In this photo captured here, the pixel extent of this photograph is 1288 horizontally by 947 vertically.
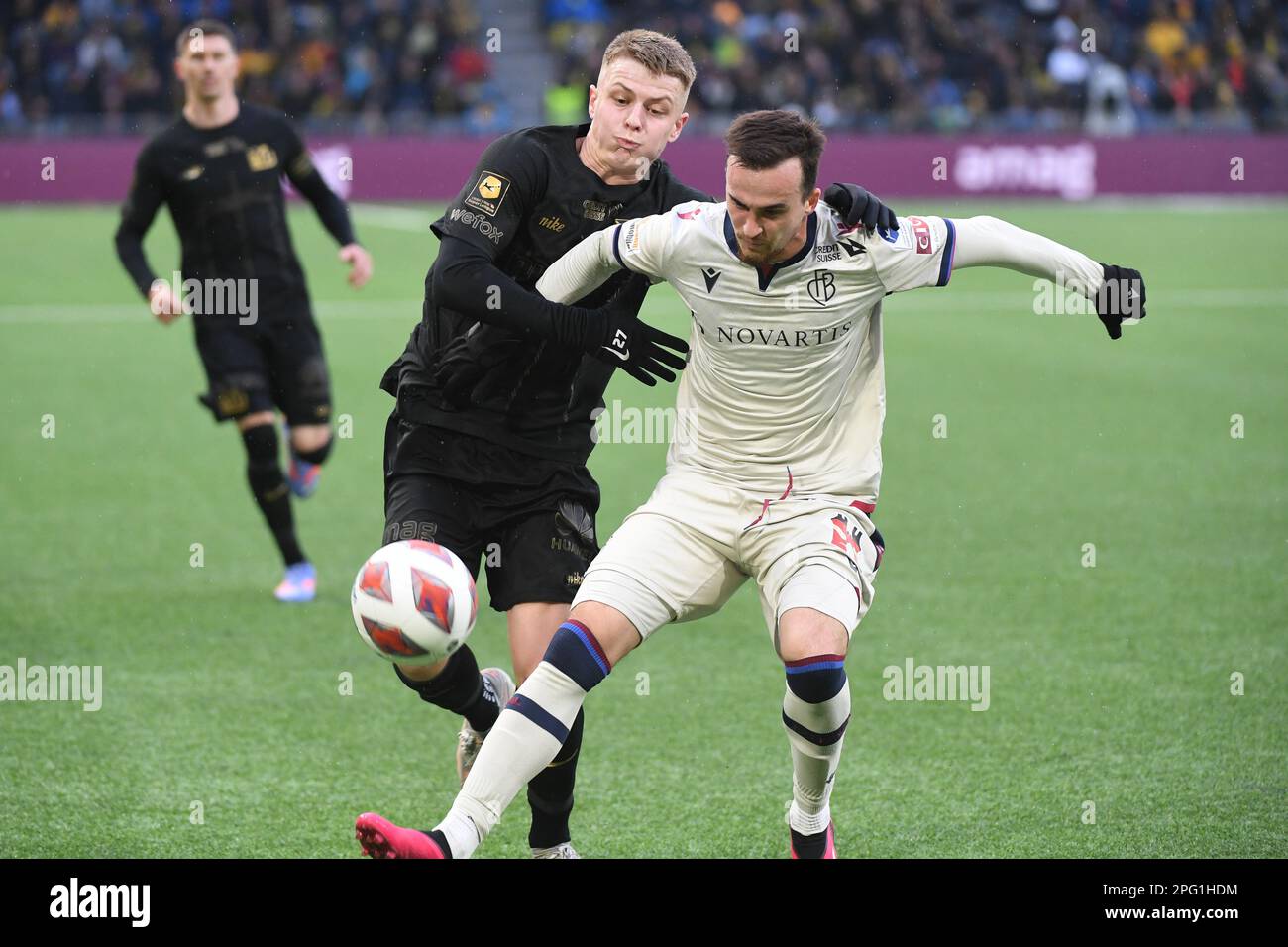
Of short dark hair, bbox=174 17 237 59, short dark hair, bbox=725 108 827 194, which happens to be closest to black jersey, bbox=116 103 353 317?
short dark hair, bbox=174 17 237 59

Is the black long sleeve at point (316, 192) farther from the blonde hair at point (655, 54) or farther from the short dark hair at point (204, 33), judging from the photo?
the blonde hair at point (655, 54)

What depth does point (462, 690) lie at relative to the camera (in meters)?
5.20

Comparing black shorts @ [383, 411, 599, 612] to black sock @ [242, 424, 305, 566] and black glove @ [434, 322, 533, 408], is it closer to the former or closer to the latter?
black glove @ [434, 322, 533, 408]

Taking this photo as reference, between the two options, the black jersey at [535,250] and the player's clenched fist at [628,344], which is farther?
the black jersey at [535,250]

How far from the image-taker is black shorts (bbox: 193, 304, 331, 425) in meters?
7.76

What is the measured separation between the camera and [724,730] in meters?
6.02

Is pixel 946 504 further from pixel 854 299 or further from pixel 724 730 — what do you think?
pixel 854 299

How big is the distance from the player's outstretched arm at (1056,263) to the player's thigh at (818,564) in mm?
809

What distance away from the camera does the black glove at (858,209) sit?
457 cm

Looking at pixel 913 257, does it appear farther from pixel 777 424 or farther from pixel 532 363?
pixel 532 363

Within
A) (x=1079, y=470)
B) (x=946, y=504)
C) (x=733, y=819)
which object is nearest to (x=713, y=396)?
(x=733, y=819)

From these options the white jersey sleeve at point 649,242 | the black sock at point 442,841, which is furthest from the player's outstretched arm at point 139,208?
the black sock at point 442,841

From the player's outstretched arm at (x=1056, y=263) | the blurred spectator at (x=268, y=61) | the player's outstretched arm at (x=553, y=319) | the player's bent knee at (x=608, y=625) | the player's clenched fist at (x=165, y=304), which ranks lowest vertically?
the player's bent knee at (x=608, y=625)

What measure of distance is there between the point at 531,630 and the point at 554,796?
19.7 inches
